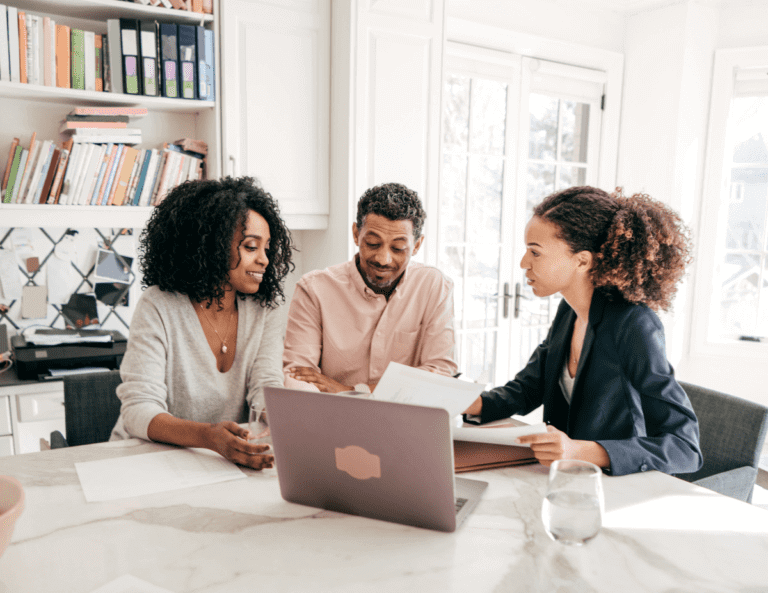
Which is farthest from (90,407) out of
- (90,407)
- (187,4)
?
(187,4)

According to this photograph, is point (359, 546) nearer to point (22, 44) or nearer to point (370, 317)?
point (370, 317)

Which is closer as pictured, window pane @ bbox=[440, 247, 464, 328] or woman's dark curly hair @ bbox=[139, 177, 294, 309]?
woman's dark curly hair @ bbox=[139, 177, 294, 309]

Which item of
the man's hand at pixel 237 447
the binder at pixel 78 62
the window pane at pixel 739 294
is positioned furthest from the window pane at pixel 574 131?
the man's hand at pixel 237 447

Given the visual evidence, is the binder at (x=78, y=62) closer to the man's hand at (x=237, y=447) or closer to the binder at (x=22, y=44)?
the binder at (x=22, y=44)

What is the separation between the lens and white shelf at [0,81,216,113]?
2145 millimetres

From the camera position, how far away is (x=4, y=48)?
2.09 metres

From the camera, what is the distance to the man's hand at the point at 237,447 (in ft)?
3.81

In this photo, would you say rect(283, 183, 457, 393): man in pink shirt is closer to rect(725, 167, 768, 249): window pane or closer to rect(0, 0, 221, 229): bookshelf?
rect(0, 0, 221, 229): bookshelf

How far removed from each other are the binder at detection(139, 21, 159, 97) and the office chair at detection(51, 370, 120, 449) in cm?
118

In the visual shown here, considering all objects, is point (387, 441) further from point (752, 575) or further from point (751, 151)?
point (751, 151)

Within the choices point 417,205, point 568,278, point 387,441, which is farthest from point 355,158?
point 387,441

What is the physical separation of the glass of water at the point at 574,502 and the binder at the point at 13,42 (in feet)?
7.26

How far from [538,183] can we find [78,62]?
253cm

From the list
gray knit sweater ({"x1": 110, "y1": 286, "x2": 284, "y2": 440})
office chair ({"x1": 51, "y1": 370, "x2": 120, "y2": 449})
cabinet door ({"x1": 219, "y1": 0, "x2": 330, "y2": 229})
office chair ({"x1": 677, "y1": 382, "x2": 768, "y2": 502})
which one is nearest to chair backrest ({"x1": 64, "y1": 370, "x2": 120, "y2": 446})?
office chair ({"x1": 51, "y1": 370, "x2": 120, "y2": 449})
